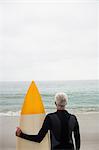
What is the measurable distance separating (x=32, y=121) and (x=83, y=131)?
1385mm

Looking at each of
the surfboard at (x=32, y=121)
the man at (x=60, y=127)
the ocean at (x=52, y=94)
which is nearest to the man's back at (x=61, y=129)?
the man at (x=60, y=127)

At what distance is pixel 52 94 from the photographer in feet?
14.0

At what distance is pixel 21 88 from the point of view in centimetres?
417

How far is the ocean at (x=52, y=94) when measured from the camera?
4.24 metres

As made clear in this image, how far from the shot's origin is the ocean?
4238 millimetres

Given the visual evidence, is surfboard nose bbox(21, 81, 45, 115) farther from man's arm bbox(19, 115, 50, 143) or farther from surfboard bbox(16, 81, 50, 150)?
man's arm bbox(19, 115, 50, 143)

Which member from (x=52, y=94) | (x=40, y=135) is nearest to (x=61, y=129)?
(x=40, y=135)

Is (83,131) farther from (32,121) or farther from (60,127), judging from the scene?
(60,127)

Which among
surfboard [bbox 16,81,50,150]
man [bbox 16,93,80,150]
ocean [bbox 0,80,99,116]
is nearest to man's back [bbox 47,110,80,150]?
man [bbox 16,93,80,150]

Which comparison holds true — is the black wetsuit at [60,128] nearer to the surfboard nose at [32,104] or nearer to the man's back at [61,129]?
the man's back at [61,129]

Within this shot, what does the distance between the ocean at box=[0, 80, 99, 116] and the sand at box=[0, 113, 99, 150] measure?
0.27 feet

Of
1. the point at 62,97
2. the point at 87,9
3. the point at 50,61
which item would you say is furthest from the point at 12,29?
the point at 62,97

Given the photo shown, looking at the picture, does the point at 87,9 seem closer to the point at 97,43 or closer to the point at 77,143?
the point at 97,43

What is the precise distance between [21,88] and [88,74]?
0.82 meters
